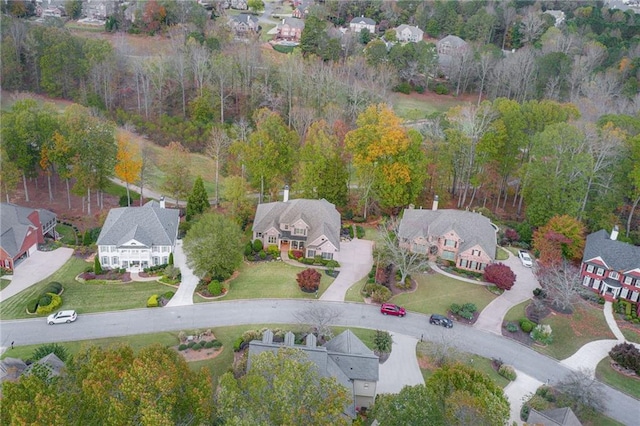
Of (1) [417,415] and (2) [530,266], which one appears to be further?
(2) [530,266]

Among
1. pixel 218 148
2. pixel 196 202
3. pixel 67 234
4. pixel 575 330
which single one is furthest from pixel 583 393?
pixel 67 234

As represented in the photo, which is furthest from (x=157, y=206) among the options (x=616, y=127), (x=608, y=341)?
(x=616, y=127)

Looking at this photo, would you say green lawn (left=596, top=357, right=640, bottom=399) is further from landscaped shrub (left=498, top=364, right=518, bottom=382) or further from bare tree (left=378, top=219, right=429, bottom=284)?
bare tree (left=378, top=219, right=429, bottom=284)

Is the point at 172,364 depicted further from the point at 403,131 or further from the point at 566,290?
the point at 403,131

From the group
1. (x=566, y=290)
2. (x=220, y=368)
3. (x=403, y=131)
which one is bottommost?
(x=220, y=368)

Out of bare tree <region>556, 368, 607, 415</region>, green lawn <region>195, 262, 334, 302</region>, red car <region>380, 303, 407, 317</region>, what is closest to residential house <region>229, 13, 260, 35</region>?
green lawn <region>195, 262, 334, 302</region>

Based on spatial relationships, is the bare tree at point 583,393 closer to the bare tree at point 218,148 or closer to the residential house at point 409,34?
the bare tree at point 218,148
